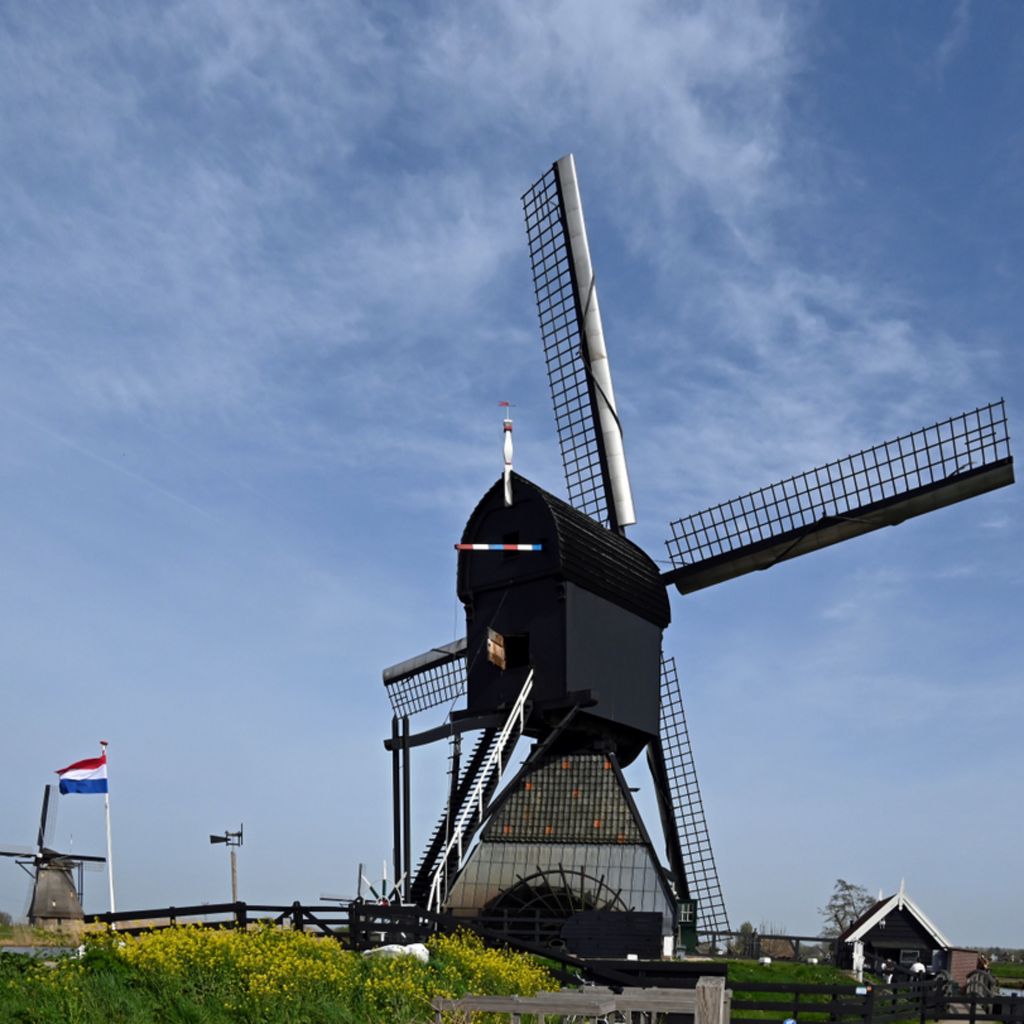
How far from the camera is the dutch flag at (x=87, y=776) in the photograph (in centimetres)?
3030

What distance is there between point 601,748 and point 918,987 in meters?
8.25

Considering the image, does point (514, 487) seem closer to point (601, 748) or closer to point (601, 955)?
point (601, 748)

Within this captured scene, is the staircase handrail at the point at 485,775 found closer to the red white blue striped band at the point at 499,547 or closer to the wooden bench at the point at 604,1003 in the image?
the red white blue striped band at the point at 499,547

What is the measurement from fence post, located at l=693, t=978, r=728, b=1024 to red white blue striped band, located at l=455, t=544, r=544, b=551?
57.1ft

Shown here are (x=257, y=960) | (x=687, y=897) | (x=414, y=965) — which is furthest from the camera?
(x=687, y=897)

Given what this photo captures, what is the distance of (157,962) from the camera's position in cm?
1855

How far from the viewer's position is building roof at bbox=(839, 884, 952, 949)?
38094 millimetres

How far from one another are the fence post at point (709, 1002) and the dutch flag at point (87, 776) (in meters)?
21.2

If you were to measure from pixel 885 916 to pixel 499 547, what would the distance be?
60.1 ft

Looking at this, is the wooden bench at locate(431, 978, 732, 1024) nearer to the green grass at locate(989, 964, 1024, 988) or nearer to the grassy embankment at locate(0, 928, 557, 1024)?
the grassy embankment at locate(0, 928, 557, 1024)

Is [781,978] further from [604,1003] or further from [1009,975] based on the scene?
[1009,975]

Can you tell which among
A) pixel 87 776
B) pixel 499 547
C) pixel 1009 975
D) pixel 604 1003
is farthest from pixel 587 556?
pixel 1009 975

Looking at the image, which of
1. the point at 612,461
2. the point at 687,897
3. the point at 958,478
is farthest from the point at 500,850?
the point at 958,478

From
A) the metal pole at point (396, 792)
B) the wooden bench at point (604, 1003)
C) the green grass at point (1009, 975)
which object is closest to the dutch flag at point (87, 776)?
the metal pole at point (396, 792)
